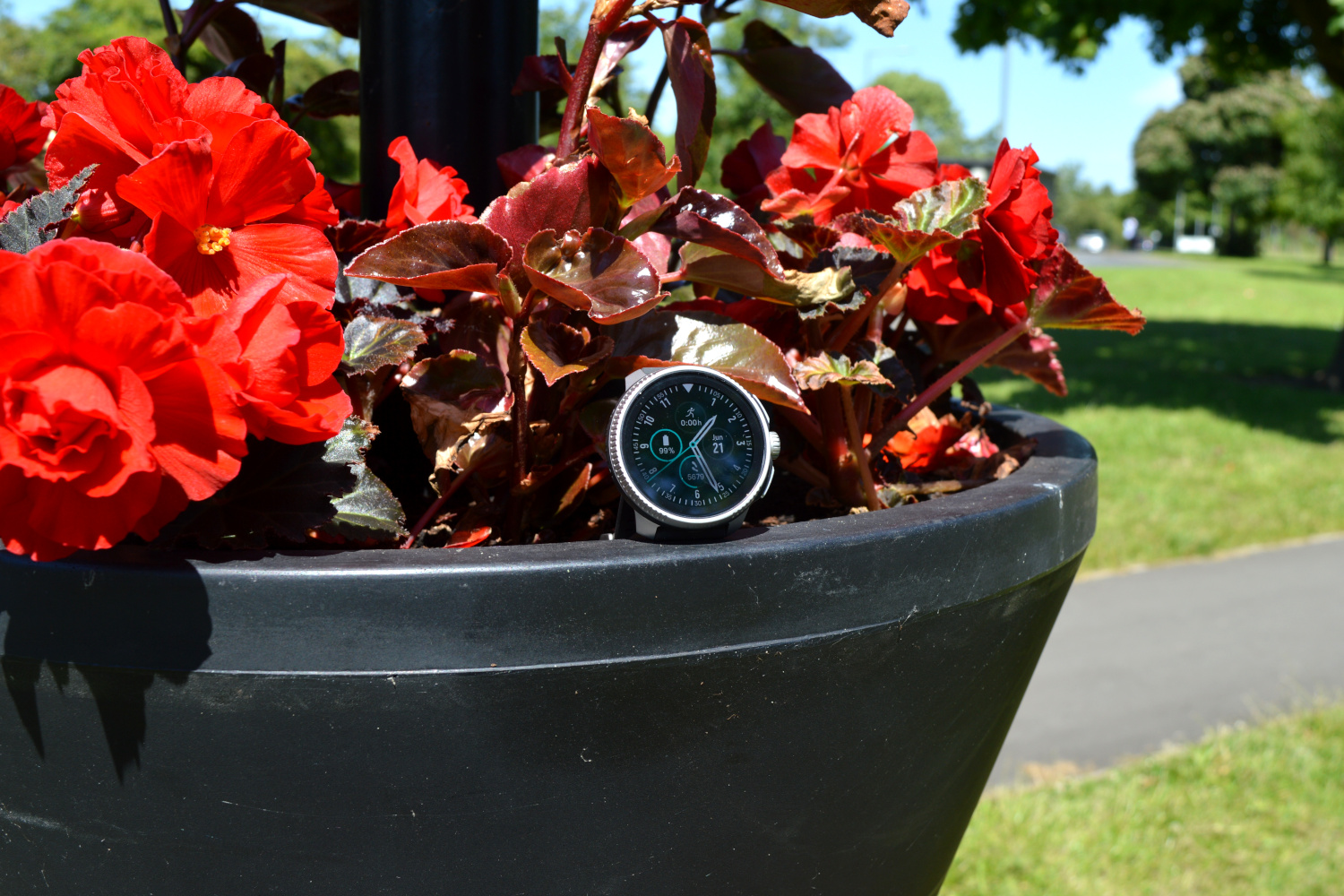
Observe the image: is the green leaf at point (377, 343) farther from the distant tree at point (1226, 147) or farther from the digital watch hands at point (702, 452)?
the distant tree at point (1226, 147)

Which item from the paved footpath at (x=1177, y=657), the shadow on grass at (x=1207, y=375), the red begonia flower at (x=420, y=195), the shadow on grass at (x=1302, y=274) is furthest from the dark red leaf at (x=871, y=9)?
the shadow on grass at (x=1302, y=274)

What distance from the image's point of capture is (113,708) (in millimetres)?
527

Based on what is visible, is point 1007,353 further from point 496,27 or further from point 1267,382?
point 1267,382

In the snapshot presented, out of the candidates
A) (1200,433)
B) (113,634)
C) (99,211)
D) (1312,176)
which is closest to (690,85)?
(99,211)

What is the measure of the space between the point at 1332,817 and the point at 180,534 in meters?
2.44

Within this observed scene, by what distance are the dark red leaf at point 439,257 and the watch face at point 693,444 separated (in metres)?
0.13

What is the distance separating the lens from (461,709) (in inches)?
20.6

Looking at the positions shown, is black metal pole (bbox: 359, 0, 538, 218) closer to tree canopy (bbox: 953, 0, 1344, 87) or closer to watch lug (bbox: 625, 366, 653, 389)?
watch lug (bbox: 625, 366, 653, 389)

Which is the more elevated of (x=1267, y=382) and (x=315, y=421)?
(x=315, y=421)

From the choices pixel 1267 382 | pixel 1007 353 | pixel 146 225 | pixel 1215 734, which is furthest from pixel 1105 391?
pixel 146 225

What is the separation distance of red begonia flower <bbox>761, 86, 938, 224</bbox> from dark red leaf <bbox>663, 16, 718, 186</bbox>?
3.8 inches

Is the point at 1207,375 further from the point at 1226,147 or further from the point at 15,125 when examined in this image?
the point at 1226,147

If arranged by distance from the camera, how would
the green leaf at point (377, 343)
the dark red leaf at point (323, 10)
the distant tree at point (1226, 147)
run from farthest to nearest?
the distant tree at point (1226, 147) < the dark red leaf at point (323, 10) < the green leaf at point (377, 343)

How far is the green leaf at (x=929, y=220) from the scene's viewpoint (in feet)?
2.38
